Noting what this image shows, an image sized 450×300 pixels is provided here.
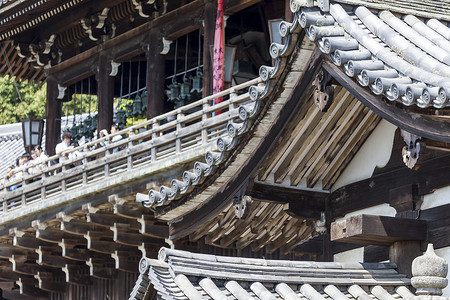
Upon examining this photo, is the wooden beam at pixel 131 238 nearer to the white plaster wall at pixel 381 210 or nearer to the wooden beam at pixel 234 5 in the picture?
the wooden beam at pixel 234 5

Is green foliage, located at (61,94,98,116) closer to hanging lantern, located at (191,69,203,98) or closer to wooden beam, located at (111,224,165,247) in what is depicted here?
hanging lantern, located at (191,69,203,98)

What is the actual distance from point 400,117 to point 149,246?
7990 millimetres

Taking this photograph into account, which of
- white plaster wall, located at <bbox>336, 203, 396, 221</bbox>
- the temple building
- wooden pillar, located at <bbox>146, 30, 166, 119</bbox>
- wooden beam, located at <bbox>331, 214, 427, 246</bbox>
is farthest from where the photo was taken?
wooden pillar, located at <bbox>146, 30, 166, 119</bbox>

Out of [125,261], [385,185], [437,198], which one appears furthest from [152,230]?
[437,198]

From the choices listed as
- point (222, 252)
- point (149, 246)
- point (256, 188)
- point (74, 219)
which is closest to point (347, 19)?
point (256, 188)

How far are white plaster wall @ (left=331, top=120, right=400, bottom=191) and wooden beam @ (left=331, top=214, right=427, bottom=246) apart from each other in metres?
0.97

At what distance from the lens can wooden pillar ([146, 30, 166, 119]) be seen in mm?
18562

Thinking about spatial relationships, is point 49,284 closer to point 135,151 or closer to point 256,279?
point 135,151

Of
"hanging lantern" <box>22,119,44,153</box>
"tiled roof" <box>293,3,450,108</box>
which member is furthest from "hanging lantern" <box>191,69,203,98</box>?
"tiled roof" <box>293,3,450,108</box>

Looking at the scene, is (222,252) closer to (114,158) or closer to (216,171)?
(114,158)

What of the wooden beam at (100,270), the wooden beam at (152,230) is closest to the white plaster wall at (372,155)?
the wooden beam at (152,230)

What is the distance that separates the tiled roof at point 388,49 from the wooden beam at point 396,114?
0.56 ft

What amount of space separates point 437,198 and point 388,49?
1376 millimetres

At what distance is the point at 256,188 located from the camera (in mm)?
10508
